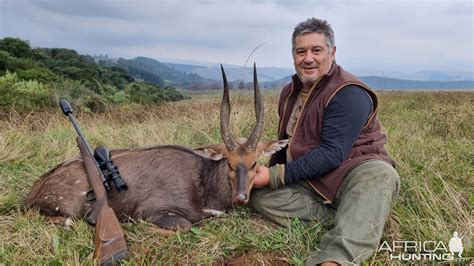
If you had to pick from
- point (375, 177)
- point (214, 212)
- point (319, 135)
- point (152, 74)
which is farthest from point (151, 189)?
point (152, 74)

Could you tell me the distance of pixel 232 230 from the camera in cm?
422

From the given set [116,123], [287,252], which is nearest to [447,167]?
[287,252]

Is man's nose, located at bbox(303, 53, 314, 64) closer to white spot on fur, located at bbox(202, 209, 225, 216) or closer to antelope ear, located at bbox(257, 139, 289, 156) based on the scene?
antelope ear, located at bbox(257, 139, 289, 156)

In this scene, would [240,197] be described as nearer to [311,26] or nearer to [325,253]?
[325,253]

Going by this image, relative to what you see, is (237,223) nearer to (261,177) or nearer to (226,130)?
Answer: (261,177)

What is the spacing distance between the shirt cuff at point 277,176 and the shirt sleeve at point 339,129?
8.4 inches

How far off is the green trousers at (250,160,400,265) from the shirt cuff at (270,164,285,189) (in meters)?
0.13

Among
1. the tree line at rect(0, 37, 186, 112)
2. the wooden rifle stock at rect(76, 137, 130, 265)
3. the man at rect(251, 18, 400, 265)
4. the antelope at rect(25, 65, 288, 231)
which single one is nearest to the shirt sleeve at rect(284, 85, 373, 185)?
the man at rect(251, 18, 400, 265)

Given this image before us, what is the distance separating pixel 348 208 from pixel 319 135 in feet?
2.67

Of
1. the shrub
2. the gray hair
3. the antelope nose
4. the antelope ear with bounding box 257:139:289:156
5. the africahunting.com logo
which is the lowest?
the shrub

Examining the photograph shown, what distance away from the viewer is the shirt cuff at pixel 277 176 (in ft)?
→ 14.1

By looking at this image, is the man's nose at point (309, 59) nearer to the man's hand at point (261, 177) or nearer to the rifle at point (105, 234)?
the man's hand at point (261, 177)

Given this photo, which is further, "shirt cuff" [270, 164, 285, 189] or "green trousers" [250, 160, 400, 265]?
"shirt cuff" [270, 164, 285, 189]

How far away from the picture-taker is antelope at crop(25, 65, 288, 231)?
14.7 feet
